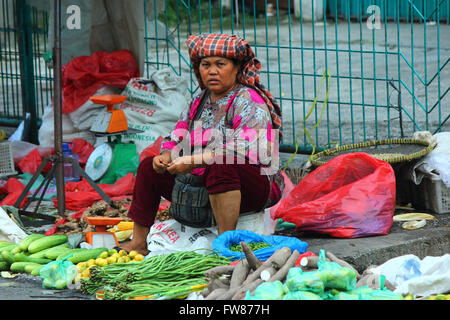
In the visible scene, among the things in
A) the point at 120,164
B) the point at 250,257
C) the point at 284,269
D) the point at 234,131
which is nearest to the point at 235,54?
the point at 234,131

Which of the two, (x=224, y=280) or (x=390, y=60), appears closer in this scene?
(x=224, y=280)

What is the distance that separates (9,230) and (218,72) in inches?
65.6

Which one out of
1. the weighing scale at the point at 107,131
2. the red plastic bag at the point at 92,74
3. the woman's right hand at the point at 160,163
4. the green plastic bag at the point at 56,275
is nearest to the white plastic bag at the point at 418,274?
the woman's right hand at the point at 160,163

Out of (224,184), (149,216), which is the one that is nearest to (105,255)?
(149,216)

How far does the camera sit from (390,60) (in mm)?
10539

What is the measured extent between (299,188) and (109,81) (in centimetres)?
274

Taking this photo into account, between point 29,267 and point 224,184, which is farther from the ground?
point 224,184

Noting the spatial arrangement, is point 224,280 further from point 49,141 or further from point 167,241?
point 49,141

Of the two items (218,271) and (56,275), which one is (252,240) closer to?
(218,271)

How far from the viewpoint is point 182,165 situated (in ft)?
12.9

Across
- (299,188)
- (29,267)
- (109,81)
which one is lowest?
(29,267)

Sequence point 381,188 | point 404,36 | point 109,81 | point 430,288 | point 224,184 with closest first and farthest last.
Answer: point 430,288 → point 224,184 → point 381,188 → point 109,81 → point 404,36

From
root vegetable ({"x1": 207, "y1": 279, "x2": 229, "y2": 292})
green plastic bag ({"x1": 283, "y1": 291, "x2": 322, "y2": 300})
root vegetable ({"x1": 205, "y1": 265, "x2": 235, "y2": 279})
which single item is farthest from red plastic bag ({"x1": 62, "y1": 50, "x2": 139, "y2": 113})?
green plastic bag ({"x1": 283, "y1": 291, "x2": 322, "y2": 300})

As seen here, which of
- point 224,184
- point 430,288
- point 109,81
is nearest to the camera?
point 430,288
